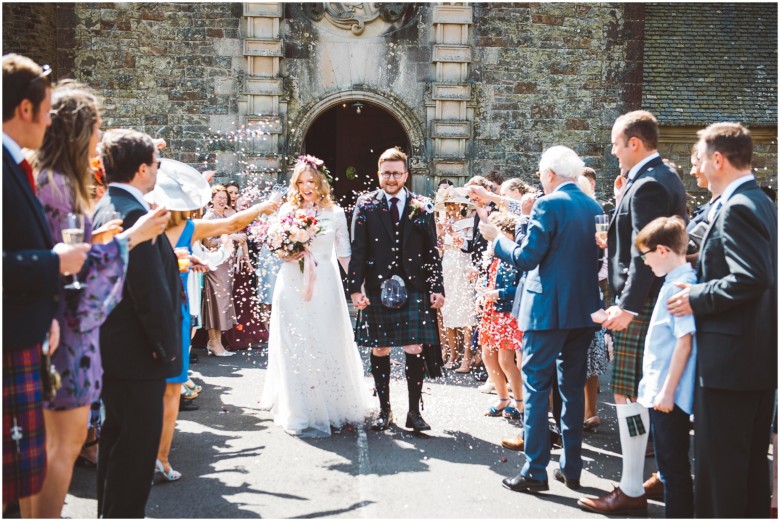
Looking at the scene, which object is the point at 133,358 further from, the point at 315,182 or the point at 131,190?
the point at 315,182

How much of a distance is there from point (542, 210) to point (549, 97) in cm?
1068

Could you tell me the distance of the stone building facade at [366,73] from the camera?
1479 cm

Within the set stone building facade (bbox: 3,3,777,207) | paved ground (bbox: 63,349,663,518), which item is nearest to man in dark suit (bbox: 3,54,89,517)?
paved ground (bbox: 63,349,663,518)

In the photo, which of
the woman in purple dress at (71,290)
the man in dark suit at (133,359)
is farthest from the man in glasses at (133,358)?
the woman in purple dress at (71,290)

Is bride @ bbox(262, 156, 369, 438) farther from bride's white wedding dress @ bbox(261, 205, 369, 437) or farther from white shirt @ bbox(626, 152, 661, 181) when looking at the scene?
white shirt @ bbox(626, 152, 661, 181)

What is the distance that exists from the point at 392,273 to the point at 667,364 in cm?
A: 304

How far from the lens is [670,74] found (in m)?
17.5

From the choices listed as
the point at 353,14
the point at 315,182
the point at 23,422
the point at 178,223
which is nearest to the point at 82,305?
the point at 23,422

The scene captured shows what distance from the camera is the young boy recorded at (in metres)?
4.40

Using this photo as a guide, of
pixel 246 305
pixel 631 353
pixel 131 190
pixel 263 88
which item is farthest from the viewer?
pixel 263 88

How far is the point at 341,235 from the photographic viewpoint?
724cm

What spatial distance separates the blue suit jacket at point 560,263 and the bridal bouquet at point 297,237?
2.22m

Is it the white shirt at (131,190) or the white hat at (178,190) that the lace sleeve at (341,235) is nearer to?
the white hat at (178,190)

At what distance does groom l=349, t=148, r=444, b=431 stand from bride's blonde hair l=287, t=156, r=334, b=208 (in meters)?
0.39
